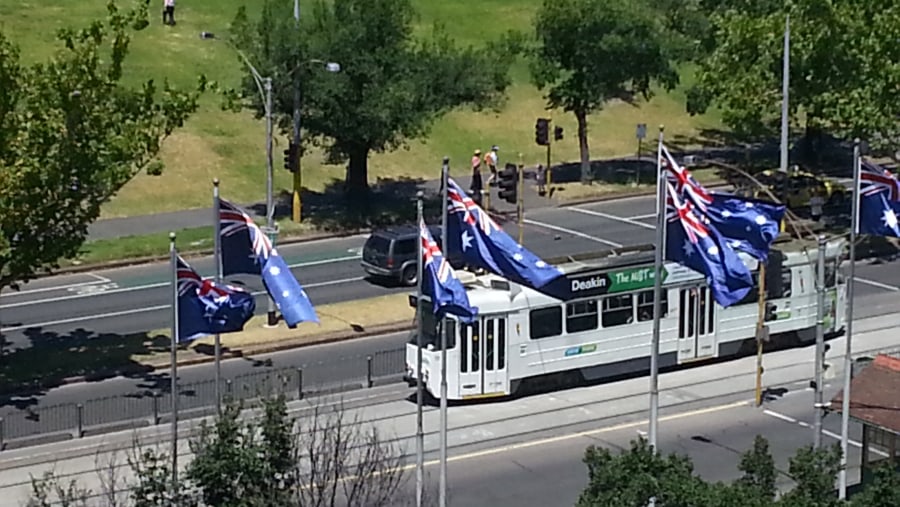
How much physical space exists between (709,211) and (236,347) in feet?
→ 53.6

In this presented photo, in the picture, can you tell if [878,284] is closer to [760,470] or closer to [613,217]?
[613,217]

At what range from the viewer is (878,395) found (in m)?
26.7

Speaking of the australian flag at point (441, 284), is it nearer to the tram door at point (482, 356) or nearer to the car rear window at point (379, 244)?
the tram door at point (482, 356)

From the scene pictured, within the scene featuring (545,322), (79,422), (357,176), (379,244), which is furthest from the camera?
(357,176)

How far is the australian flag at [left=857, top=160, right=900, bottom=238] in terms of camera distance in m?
28.5

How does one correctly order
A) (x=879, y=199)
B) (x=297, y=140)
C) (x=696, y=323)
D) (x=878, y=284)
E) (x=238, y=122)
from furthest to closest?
1. (x=238, y=122)
2. (x=297, y=140)
3. (x=878, y=284)
4. (x=696, y=323)
5. (x=879, y=199)

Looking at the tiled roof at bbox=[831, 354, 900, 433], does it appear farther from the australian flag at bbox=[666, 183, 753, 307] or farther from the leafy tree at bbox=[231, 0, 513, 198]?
the leafy tree at bbox=[231, 0, 513, 198]

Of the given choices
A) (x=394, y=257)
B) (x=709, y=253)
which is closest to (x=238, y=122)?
(x=394, y=257)

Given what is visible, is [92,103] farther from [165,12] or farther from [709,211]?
[165,12]

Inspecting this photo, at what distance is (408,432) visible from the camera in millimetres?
34000

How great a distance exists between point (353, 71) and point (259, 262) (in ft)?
87.6

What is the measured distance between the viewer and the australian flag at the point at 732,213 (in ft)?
87.4

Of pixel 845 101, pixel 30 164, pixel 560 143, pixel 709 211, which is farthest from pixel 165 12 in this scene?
pixel 709 211

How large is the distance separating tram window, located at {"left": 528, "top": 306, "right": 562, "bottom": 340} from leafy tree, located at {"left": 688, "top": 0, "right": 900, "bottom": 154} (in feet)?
55.5
